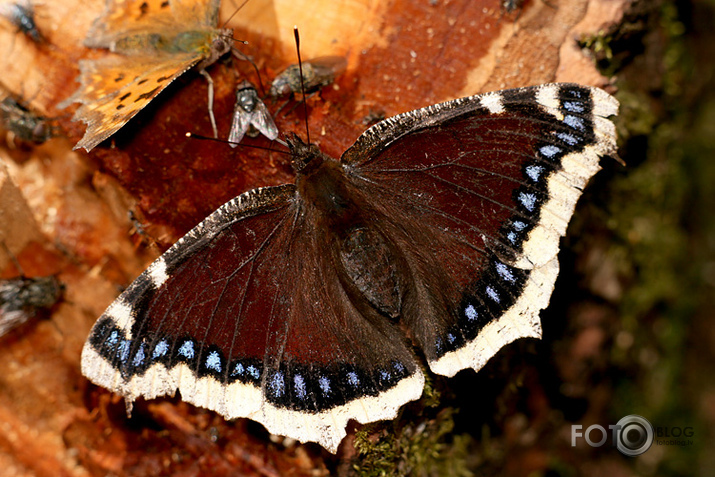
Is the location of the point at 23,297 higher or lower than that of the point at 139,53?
lower

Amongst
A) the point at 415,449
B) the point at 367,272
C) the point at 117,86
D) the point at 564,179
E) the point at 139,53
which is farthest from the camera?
the point at 139,53

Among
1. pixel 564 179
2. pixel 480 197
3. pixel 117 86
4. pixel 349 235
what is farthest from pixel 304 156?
pixel 564 179

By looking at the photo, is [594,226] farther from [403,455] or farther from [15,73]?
[15,73]

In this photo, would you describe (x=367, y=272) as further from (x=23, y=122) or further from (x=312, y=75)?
(x=23, y=122)

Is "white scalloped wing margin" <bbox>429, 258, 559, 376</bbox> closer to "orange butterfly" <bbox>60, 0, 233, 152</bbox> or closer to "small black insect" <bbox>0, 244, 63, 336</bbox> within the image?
"orange butterfly" <bbox>60, 0, 233, 152</bbox>

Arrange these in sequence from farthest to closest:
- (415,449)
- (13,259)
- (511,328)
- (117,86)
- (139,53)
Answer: (13,259), (139,53), (415,449), (117,86), (511,328)

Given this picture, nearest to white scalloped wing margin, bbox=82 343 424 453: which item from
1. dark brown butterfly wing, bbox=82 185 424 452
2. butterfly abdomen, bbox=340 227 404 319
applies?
dark brown butterfly wing, bbox=82 185 424 452
